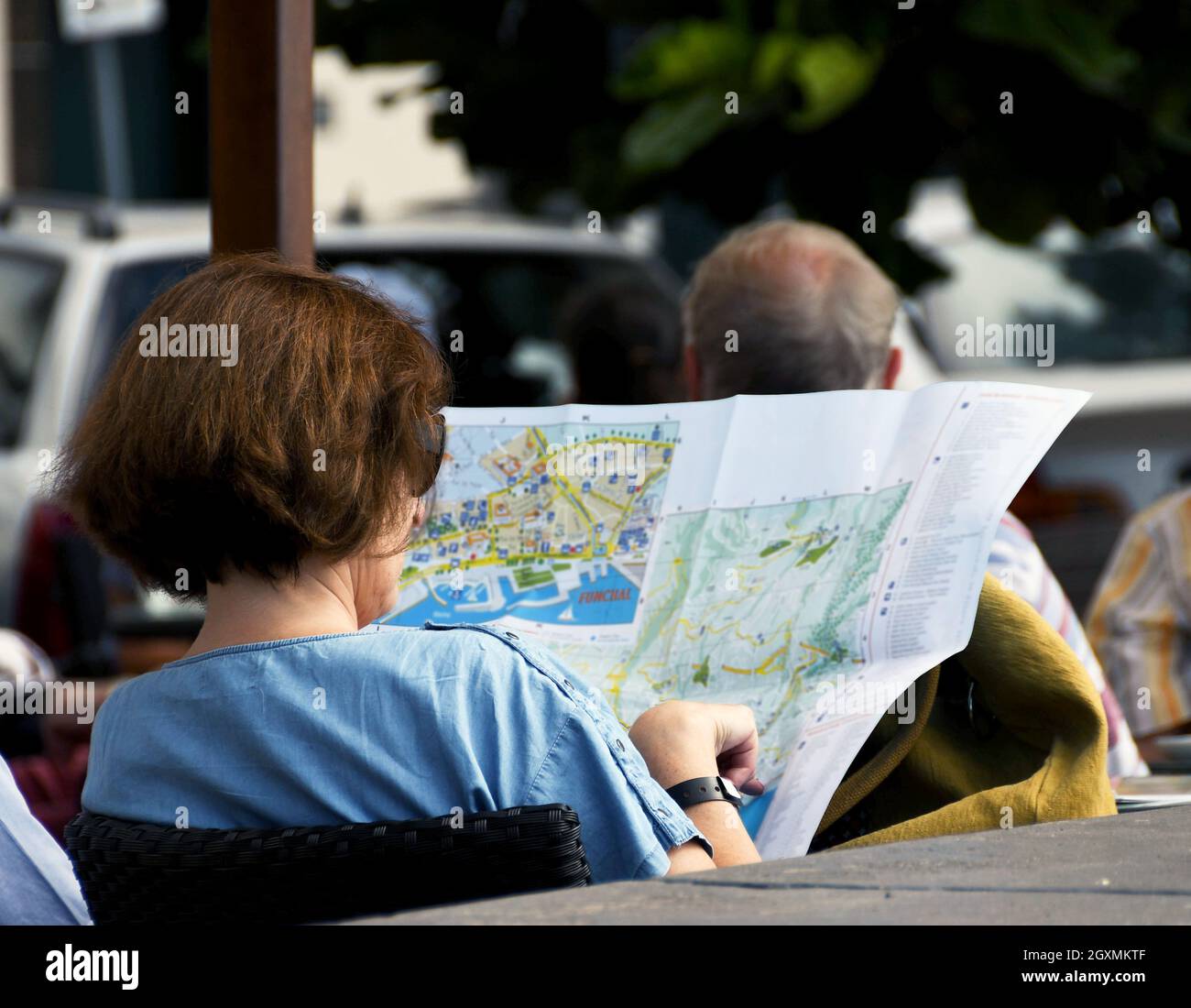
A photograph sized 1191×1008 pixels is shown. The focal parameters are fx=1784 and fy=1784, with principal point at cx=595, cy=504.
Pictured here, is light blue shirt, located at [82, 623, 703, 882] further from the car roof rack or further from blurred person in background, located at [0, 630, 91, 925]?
the car roof rack

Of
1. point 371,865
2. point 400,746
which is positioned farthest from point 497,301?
point 371,865

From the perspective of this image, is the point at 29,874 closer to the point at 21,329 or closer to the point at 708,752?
the point at 708,752

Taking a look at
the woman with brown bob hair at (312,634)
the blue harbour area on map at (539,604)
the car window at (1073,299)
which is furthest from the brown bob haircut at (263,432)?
the car window at (1073,299)

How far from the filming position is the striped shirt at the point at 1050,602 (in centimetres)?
236

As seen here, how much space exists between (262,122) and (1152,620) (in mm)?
1975

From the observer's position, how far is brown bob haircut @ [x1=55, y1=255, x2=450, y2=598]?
5.05ft

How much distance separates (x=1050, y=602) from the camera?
8.11 feet

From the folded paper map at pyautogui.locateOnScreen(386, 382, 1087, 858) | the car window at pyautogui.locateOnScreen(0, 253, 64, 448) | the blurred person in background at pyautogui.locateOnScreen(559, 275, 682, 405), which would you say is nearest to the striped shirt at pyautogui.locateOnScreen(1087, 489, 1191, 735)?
the blurred person in background at pyautogui.locateOnScreen(559, 275, 682, 405)

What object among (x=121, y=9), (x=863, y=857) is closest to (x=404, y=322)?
(x=863, y=857)

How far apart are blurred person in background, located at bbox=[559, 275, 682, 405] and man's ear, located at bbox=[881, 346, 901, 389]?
1.61 m

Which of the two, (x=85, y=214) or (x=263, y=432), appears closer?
(x=263, y=432)

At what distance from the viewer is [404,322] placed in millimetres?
1680
